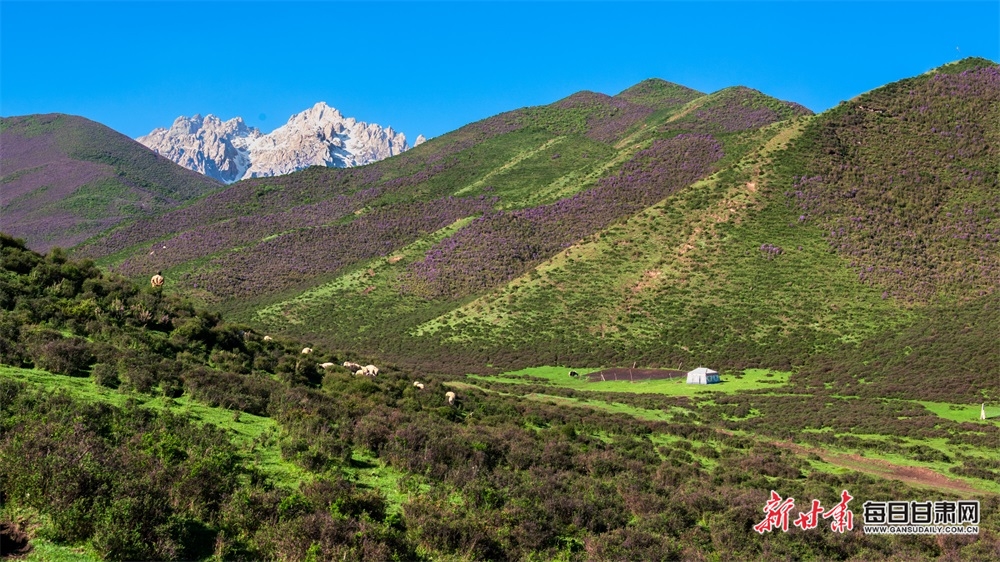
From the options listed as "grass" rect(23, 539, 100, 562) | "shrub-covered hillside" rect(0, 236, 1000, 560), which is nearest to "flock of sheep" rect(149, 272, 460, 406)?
"shrub-covered hillside" rect(0, 236, 1000, 560)

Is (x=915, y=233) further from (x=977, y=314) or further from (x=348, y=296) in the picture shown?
(x=348, y=296)

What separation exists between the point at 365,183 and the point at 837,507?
13954cm

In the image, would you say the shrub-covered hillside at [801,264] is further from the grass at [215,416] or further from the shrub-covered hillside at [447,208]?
the grass at [215,416]

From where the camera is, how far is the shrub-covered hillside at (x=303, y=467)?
364 inches

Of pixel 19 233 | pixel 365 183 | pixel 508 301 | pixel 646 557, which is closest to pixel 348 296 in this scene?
pixel 508 301

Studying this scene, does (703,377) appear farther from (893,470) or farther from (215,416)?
(215,416)

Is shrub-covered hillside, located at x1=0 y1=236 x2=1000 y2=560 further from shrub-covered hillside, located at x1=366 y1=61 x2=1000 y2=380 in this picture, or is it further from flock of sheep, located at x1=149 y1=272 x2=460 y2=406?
shrub-covered hillside, located at x1=366 y1=61 x2=1000 y2=380

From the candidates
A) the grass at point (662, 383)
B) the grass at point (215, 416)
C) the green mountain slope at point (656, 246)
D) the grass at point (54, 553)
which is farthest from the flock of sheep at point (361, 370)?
the green mountain slope at point (656, 246)

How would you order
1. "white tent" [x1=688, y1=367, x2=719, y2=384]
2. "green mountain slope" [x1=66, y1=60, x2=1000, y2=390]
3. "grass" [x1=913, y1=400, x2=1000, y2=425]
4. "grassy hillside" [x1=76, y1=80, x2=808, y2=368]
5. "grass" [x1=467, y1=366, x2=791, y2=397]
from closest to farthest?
"grass" [x1=913, y1=400, x2=1000, y2=425] < "grass" [x1=467, y1=366, x2=791, y2=397] < "white tent" [x1=688, y1=367, x2=719, y2=384] < "green mountain slope" [x1=66, y1=60, x2=1000, y2=390] < "grassy hillside" [x1=76, y1=80, x2=808, y2=368]

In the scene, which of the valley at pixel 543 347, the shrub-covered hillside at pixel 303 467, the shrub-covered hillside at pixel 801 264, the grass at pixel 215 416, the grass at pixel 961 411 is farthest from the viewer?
the shrub-covered hillside at pixel 801 264

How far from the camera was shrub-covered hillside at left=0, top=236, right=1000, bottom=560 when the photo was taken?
9242 mm

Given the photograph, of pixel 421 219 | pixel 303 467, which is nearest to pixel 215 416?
pixel 303 467

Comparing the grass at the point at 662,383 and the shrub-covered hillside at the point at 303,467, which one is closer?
the shrub-covered hillside at the point at 303,467

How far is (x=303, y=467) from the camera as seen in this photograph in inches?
523
